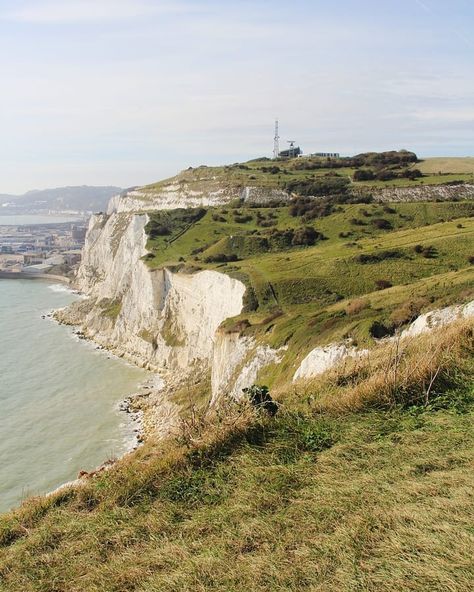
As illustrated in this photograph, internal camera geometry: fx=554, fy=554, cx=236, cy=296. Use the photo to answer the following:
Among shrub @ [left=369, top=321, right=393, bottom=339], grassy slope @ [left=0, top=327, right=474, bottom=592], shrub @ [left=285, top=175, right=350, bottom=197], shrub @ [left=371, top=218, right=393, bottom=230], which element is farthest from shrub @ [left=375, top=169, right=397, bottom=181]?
grassy slope @ [left=0, top=327, right=474, bottom=592]

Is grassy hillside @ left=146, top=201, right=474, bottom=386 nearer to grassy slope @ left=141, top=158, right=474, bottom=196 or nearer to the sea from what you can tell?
the sea

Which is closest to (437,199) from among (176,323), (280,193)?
(280,193)

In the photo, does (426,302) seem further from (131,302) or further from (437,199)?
(437,199)

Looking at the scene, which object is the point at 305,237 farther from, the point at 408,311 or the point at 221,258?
the point at 408,311

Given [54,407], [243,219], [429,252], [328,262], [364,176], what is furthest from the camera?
[364,176]

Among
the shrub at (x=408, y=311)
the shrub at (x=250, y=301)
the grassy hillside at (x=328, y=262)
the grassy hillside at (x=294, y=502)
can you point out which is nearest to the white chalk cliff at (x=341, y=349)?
the shrub at (x=408, y=311)

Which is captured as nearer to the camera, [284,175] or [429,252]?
[429,252]

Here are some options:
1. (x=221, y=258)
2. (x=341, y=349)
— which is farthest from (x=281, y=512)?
(x=221, y=258)
